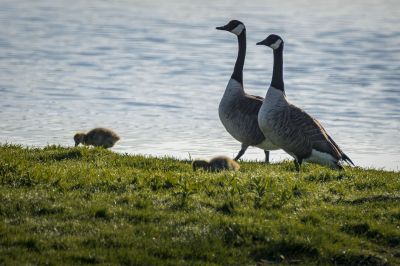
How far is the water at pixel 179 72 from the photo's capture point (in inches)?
1002

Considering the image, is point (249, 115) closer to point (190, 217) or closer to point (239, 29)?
point (239, 29)

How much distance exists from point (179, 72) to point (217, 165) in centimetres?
2479

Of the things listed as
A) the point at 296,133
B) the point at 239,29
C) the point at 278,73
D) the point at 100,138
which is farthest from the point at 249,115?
the point at 100,138

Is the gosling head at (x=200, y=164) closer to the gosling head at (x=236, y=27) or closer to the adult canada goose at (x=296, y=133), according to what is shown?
the adult canada goose at (x=296, y=133)

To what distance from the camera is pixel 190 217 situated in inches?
457

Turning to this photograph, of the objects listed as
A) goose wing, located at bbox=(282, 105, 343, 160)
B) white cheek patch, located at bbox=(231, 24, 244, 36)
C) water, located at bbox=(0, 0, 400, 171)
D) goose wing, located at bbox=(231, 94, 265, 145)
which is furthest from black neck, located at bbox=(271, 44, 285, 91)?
water, located at bbox=(0, 0, 400, 171)

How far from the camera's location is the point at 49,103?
1188 inches

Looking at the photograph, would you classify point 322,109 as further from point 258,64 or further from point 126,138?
point 258,64

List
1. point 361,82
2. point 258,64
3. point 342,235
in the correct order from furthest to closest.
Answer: point 258,64
point 361,82
point 342,235

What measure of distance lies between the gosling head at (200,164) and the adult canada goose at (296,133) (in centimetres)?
141

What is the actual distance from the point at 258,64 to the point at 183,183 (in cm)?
3177

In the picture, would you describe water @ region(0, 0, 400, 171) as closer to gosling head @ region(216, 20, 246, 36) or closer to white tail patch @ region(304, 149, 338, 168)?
gosling head @ region(216, 20, 246, 36)

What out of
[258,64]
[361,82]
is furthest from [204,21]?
[361,82]

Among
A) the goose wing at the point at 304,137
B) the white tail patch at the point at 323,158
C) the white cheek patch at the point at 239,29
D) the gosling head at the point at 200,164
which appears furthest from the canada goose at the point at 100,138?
the white tail patch at the point at 323,158
